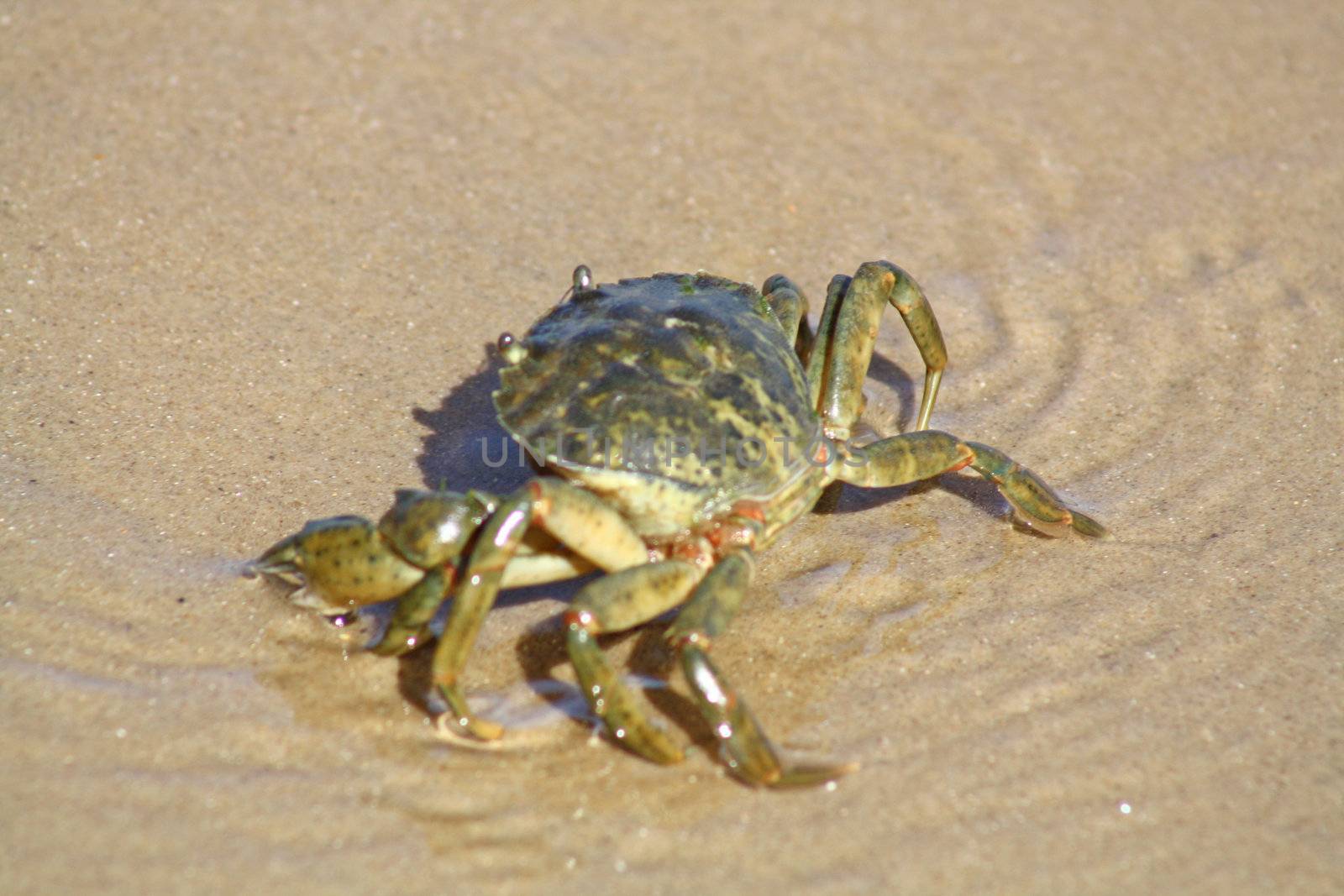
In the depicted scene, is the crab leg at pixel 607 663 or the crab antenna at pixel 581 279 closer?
the crab leg at pixel 607 663

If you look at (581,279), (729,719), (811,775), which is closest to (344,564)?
(729,719)

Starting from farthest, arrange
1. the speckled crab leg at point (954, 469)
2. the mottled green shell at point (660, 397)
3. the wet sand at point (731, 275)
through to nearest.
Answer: the speckled crab leg at point (954, 469)
the mottled green shell at point (660, 397)
the wet sand at point (731, 275)

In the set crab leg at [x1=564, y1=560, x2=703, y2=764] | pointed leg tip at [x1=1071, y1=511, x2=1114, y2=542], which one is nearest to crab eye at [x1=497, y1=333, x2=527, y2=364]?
crab leg at [x1=564, y1=560, x2=703, y2=764]

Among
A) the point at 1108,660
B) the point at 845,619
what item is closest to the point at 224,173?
the point at 845,619

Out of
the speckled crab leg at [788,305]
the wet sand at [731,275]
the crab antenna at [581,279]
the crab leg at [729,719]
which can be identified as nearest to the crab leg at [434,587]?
the wet sand at [731,275]

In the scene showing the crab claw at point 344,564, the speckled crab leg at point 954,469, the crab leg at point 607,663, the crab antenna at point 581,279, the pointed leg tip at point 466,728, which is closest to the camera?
the crab leg at point 607,663

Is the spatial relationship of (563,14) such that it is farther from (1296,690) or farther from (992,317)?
(1296,690)

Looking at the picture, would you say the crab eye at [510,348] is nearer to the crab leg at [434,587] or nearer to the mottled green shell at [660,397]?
the mottled green shell at [660,397]

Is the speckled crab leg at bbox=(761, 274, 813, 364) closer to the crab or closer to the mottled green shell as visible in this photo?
the crab
